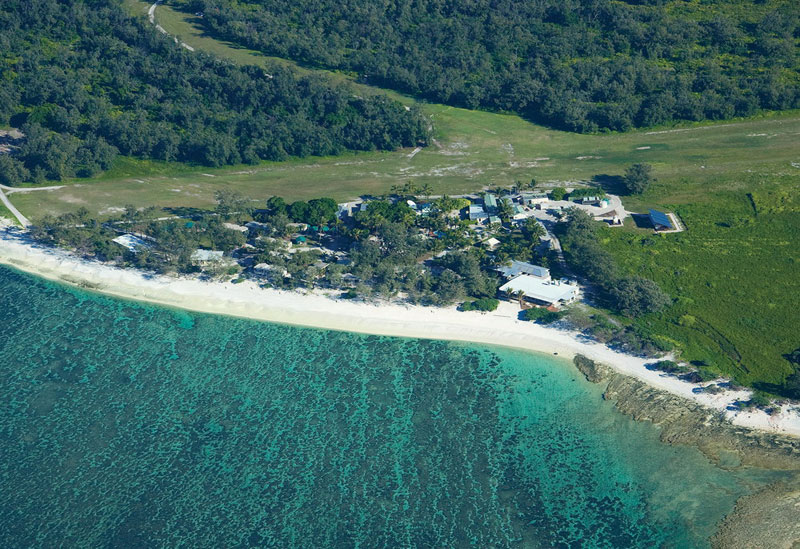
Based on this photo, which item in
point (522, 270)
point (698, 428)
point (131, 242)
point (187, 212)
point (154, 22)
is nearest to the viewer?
point (698, 428)

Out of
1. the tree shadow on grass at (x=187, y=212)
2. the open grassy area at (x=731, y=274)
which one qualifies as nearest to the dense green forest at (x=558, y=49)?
the open grassy area at (x=731, y=274)

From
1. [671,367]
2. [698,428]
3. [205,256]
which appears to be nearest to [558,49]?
[205,256]

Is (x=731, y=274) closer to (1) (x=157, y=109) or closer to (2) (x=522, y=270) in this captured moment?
(2) (x=522, y=270)

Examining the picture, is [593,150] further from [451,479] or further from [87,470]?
[87,470]

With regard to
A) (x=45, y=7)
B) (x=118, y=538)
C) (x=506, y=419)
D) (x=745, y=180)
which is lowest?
(x=118, y=538)

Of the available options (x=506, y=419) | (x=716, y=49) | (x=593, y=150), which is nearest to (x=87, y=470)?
(x=506, y=419)

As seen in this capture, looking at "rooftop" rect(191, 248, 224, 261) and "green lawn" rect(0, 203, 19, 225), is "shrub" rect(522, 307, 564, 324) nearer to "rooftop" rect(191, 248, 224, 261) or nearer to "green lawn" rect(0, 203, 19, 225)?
"rooftop" rect(191, 248, 224, 261)

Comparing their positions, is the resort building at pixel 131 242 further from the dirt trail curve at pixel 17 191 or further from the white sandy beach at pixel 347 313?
the dirt trail curve at pixel 17 191
